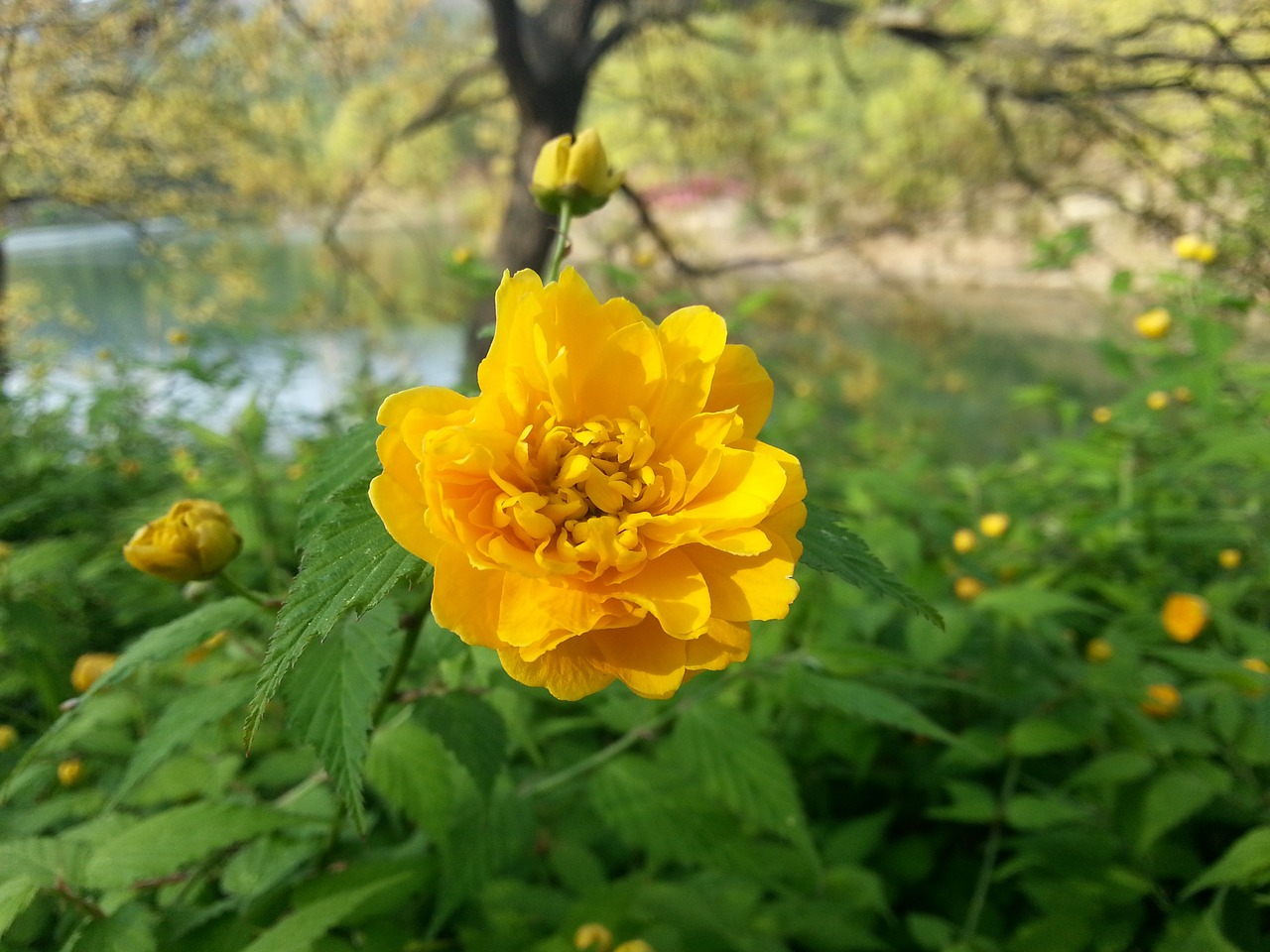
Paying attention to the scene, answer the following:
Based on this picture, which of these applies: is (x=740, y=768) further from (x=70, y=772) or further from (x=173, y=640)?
(x=70, y=772)

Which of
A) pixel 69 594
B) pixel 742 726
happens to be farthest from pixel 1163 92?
pixel 69 594

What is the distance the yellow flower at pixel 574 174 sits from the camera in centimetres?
91

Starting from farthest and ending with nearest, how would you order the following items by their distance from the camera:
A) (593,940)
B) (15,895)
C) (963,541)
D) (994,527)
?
1. (994,527)
2. (963,541)
3. (593,940)
4. (15,895)

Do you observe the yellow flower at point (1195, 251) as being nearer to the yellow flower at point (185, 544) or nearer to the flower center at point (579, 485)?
the flower center at point (579, 485)

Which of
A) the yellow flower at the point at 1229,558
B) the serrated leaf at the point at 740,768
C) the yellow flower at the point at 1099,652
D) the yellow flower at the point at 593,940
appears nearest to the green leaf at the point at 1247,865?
the serrated leaf at the point at 740,768

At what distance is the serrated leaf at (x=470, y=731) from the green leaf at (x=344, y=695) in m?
0.14

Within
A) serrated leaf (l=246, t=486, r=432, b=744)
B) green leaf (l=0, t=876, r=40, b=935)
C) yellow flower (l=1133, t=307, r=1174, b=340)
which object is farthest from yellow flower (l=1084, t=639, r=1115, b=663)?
green leaf (l=0, t=876, r=40, b=935)

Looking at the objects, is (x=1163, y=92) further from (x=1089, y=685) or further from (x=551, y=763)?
(x=551, y=763)

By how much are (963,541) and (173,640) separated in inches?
73.8

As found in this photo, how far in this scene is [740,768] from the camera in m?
1.05

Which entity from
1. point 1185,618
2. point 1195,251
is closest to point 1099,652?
point 1185,618

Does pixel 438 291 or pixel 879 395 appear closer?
pixel 438 291

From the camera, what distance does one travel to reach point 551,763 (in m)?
1.30

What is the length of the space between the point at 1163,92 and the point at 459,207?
6.02 meters
